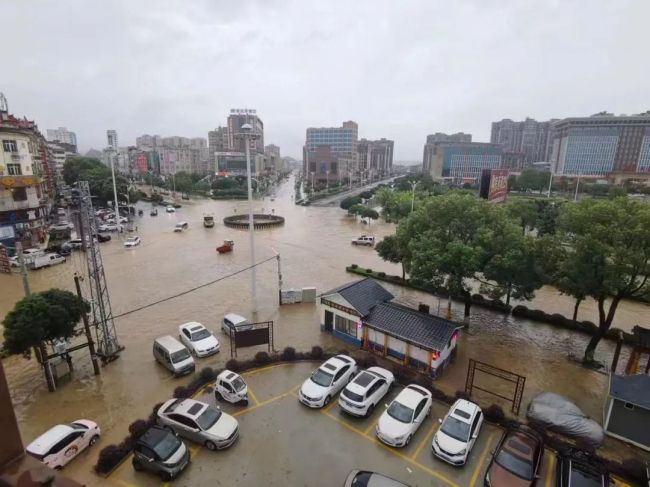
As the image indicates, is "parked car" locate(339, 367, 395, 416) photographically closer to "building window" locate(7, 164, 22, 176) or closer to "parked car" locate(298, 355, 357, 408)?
"parked car" locate(298, 355, 357, 408)

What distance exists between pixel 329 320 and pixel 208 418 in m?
8.58

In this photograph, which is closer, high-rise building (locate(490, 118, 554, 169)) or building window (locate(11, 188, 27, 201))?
building window (locate(11, 188, 27, 201))

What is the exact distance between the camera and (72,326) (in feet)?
50.5

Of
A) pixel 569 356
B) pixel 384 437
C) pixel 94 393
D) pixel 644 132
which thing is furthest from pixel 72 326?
pixel 644 132

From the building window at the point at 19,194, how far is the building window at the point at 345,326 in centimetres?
3487

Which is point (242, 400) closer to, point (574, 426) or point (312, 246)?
point (574, 426)

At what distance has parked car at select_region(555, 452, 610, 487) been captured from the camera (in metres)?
9.81

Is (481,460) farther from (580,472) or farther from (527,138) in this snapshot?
(527,138)

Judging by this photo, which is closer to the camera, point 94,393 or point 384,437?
point 384,437

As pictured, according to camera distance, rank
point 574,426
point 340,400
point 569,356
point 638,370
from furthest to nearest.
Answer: point 569,356 → point 638,370 → point 340,400 → point 574,426

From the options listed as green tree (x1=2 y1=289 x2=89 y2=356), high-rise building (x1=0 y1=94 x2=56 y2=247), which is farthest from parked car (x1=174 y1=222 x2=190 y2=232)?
green tree (x1=2 y1=289 x2=89 y2=356)

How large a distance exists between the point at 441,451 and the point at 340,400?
148 inches

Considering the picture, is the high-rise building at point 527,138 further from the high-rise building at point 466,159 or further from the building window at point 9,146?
the building window at point 9,146

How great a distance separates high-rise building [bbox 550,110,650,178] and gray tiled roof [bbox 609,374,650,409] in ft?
392
